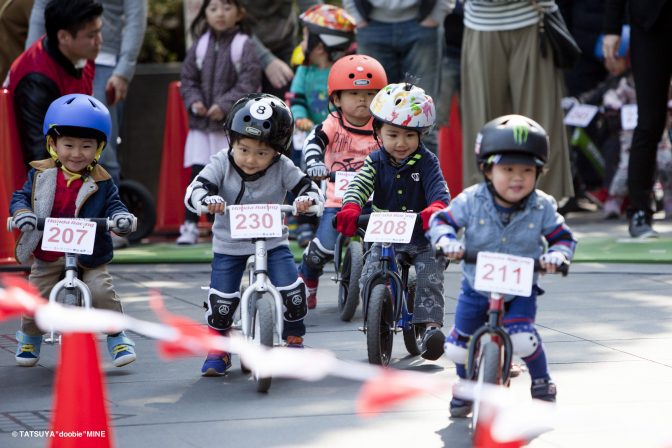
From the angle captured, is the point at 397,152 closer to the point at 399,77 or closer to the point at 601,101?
the point at 399,77

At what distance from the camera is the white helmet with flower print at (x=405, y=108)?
7.03 metres


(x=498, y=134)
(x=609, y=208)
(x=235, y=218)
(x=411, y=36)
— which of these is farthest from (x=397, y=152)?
(x=609, y=208)

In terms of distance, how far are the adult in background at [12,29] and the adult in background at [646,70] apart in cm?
455

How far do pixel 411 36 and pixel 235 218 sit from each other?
457 cm

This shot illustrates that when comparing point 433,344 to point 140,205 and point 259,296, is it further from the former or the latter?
point 140,205

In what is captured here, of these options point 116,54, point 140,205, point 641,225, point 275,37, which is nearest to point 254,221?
point 116,54

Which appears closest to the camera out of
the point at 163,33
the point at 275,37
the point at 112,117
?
the point at 112,117

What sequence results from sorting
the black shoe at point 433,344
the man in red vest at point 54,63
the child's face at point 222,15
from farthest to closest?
the child's face at point 222,15 → the man in red vest at point 54,63 → the black shoe at point 433,344

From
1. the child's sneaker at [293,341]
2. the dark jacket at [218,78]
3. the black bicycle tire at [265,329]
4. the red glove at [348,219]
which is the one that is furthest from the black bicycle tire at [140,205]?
the black bicycle tire at [265,329]

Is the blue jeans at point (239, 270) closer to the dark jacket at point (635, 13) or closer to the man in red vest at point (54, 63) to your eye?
the man in red vest at point (54, 63)

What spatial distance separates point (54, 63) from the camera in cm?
839

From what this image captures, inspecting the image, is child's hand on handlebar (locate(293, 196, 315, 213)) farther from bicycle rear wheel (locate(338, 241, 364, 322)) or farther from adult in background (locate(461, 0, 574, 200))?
adult in background (locate(461, 0, 574, 200))

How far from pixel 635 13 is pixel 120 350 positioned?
17.0 ft

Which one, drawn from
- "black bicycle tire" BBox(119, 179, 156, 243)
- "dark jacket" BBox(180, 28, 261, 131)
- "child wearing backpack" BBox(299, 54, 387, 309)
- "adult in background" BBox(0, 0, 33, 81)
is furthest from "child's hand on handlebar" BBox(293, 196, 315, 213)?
"black bicycle tire" BBox(119, 179, 156, 243)
